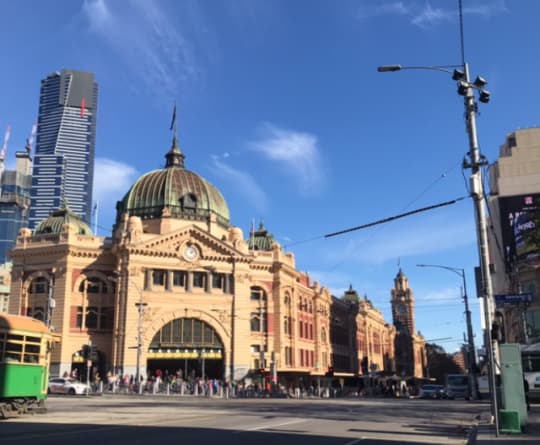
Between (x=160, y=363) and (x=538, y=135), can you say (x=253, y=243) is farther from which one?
(x=538, y=135)

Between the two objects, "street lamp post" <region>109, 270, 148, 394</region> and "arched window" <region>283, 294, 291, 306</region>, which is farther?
"arched window" <region>283, 294, 291, 306</region>

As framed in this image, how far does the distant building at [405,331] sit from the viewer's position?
154 metres

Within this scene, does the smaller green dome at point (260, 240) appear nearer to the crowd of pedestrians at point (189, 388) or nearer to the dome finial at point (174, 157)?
the dome finial at point (174, 157)

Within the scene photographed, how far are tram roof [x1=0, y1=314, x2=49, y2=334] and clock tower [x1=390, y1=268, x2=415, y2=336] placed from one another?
146820 mm

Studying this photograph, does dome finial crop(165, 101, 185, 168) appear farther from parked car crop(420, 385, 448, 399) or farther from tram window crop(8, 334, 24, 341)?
tram window crop(8, 334, 24, 341)

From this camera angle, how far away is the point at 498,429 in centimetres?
1606

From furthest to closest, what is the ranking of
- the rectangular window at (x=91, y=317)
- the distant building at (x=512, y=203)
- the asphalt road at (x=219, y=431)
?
the distant building at (x=512, y=203), the rectangular window at (x=91, y=317), the asphalt road at (x=219, y=431)

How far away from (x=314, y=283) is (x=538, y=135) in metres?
34.6

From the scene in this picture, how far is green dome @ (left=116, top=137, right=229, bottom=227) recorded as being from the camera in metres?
68.2

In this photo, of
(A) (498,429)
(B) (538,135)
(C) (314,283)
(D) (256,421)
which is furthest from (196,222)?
(A) (498,429)

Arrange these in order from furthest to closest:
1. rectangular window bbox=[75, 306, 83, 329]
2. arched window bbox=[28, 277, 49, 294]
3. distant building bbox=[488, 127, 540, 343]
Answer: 1. distant building bbox=[488, 127, 540, 343]
2. arched window bbox=[28, 277, 49, 294]
3. rectangular window bbox=[75, 306, 83, 329]

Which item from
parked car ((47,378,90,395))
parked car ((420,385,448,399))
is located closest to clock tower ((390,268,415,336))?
parked car ((420,385,448,399))

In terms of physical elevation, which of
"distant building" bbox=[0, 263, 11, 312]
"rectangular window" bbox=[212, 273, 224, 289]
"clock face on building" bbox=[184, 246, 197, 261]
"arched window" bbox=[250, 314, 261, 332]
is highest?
"distant building" bbox=[0, 263, 11, 312]

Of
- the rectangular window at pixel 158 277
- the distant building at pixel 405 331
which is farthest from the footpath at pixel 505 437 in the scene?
the distant building at pixel 405 331
